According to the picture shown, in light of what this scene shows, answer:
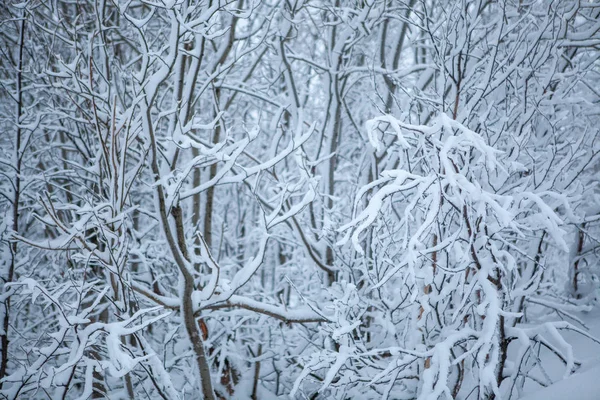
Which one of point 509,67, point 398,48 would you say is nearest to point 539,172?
point 509,67

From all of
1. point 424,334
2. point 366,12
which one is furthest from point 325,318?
point 366,12

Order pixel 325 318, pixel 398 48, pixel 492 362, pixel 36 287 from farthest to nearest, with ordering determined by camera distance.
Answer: pixel 398 48, pixel 325 318, pixel 36 287, pixel 492 362

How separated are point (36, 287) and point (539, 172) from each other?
314 cm

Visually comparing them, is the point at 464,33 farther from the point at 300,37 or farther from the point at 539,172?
the point at 300,37

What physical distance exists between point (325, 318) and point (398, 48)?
111 inches

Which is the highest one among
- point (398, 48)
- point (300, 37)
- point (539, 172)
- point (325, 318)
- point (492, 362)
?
point (300, 37)

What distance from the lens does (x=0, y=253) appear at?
3779 millimetres

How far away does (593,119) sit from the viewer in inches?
171

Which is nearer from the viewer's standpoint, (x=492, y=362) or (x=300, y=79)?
(x=492, y=362)

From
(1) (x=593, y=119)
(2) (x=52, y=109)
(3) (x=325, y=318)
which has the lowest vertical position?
(3) (x=325, y=318)

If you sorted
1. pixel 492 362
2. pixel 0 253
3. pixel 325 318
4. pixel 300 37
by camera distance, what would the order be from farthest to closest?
pixel 300 37 → pixel 0 253 → pixel 325 318 → pixel 492 362

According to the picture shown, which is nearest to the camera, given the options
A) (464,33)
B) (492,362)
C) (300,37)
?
(492,362)

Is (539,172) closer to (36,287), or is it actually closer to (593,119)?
(593,119)

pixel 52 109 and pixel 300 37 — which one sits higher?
pixel 300 37
